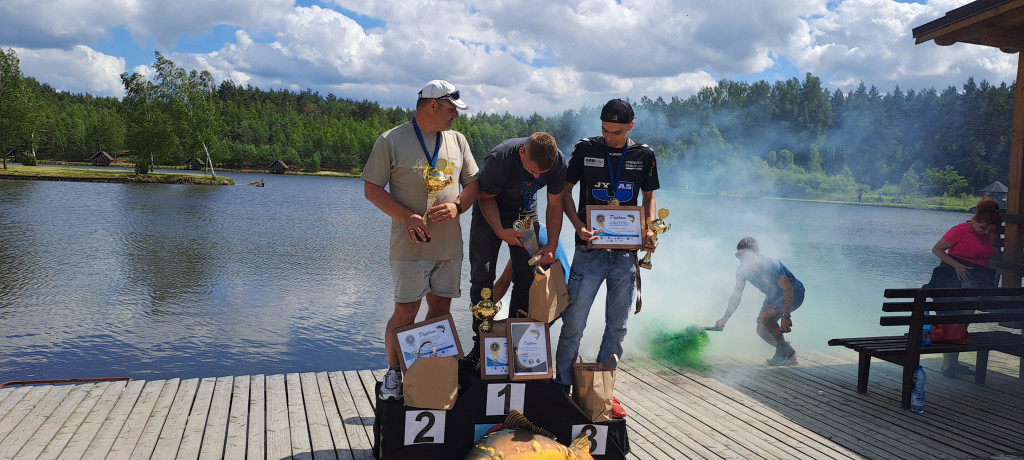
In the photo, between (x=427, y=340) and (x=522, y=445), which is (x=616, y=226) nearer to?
(x=427, y=340)

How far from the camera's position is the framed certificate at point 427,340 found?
3.58 metres

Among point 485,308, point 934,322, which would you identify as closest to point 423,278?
point 485,308

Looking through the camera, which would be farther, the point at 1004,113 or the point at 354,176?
the point at 354,176

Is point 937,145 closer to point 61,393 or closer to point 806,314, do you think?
point 806,314

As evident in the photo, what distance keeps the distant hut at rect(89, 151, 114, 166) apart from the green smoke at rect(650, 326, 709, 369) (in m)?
107

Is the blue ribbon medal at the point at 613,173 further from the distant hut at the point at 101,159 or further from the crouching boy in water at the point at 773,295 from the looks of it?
the distant hut at the point at 101,159

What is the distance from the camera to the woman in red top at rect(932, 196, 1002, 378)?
6.41 meters

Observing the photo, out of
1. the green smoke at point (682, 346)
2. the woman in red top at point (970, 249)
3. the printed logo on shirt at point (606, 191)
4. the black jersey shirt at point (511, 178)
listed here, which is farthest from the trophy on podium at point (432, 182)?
the woman in red top at point (970, 249)

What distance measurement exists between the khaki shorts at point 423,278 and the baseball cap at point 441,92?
3.13 ft

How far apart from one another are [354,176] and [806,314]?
90.8 metres

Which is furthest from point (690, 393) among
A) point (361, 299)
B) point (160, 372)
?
point (361, 299)

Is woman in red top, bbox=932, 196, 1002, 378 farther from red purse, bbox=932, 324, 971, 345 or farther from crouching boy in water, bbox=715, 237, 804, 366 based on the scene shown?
crouching boy in water, bbox=715, 237, 804, 366

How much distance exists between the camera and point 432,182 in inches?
148

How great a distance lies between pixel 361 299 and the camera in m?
13.1
